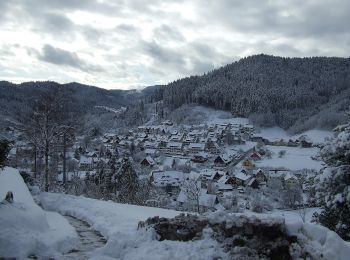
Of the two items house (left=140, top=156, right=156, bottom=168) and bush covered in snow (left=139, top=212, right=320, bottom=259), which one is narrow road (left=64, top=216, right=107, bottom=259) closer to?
bush covered in snow (left=139, top=212, right=320, bottom=259)

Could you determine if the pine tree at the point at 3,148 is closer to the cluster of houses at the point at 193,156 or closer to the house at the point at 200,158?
the cluster of houses at the point at 193,156

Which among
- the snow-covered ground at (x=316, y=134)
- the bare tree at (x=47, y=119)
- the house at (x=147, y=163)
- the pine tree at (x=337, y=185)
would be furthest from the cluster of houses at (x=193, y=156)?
the pine tree at (x=337, y=185)

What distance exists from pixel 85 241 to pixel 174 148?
11315 cm

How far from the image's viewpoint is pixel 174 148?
409 ft

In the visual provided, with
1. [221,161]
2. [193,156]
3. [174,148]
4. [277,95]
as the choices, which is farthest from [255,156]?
[277,95]

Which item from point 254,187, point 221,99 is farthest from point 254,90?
point 254,187

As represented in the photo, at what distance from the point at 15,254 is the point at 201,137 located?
417 feet

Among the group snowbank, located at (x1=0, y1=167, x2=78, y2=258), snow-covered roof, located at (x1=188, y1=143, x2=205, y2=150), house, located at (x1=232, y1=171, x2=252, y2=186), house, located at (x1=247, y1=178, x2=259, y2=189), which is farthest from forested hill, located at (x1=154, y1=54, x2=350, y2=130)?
snowbank, located at (x1=0, y1=167, x2=78, y2=258)

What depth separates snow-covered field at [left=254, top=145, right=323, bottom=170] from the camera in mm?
87262

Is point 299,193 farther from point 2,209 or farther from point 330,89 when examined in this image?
point 330,89

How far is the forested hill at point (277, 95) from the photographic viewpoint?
499 feet

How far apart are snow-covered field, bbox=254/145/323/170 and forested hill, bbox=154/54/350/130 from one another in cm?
2847

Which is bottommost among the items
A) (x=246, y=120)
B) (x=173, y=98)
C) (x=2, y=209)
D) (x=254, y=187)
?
(x=254, y=187)

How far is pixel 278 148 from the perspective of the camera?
119188 millimetres
